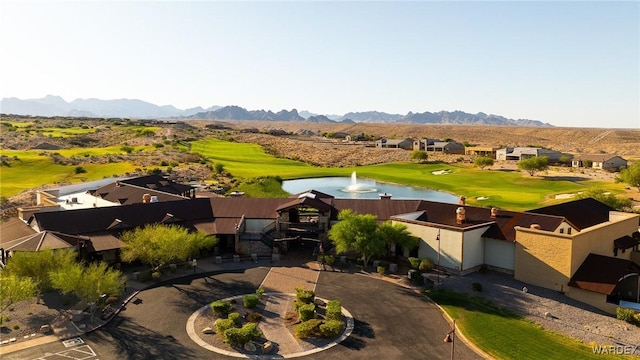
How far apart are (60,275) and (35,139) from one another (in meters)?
134

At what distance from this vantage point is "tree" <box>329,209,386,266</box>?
45438 millimetres

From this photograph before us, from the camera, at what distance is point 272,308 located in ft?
119

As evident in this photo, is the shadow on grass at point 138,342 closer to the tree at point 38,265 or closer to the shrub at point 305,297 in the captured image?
the tree at point 38,265

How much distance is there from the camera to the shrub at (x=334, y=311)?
33.2 m

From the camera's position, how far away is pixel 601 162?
137m

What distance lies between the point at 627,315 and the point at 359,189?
7574cm

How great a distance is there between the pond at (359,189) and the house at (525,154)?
65339mm

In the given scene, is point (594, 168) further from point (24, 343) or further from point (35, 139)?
point (35, 139)

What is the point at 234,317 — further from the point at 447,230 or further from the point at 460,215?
the point at 460,215

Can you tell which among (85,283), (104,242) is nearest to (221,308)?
(85,283)

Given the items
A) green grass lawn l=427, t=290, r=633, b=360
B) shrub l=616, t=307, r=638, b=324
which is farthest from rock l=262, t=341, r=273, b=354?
shrub l=616, t=307, r=638, b=324

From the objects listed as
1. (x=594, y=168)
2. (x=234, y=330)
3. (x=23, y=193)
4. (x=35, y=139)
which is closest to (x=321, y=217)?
(x=234, y=330)

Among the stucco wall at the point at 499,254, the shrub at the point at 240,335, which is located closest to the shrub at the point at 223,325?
the shrub at the point at 240,335

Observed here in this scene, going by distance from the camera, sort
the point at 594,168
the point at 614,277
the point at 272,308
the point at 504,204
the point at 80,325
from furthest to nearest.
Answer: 1. the point at 594,168
2. the point at 504,204
3. the point at 614,277
4. the point at 272,308
5. the point at 80,325
